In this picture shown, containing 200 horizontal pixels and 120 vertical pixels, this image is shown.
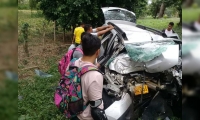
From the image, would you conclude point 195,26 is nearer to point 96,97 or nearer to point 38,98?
point 96,97

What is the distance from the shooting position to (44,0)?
827 cm

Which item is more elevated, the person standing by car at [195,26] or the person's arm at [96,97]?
the person standing by car at [195,26]

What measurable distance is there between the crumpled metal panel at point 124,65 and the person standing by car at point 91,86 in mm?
1362

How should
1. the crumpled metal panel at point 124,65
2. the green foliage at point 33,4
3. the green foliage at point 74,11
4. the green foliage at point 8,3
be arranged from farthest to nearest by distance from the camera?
the green foliage at point 33,4 < the green foliage at point 74,11 < the crumpled metal panel at point 124,65 < the green foliage at point 8,3

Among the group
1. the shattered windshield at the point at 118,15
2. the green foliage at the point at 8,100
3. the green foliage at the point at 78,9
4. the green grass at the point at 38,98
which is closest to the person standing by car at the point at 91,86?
the green foliage at the point at 8,100

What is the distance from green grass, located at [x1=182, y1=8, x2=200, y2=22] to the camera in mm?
892

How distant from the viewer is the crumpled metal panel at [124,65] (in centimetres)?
308

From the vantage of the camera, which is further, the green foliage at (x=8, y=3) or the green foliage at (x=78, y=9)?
the green foliage at (x=78, y=9)

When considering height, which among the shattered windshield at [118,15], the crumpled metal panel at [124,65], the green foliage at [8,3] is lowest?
the crumpled metal panel at [124,65]

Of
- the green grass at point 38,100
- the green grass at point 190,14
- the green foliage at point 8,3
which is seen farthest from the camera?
the green grass at point 38,100

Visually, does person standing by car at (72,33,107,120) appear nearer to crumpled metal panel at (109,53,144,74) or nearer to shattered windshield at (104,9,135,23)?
crumpled metal panel at (109,53,144,74)

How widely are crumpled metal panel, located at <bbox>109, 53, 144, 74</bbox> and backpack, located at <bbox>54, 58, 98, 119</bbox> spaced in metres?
1.41

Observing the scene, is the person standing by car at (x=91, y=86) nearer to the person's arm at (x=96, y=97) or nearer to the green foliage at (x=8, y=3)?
the person's arm at (x=96, y=97)

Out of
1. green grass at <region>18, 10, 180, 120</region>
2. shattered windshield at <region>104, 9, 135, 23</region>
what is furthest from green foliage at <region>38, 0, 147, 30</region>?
shattered windshield at <region>104, 9, 135, 23</region>
